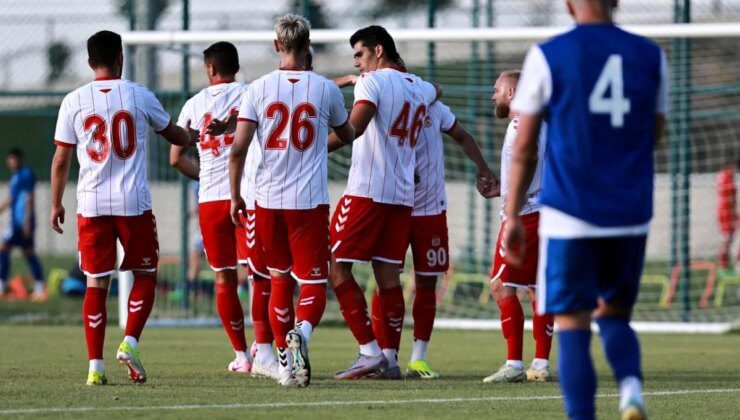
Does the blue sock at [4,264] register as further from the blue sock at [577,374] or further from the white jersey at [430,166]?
the blue sock at [577,374]

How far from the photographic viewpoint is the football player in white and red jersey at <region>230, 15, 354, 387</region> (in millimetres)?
8195

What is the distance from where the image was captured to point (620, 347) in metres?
5.27

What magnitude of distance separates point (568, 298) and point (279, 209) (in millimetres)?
3381

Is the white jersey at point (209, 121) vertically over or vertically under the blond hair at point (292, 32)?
under

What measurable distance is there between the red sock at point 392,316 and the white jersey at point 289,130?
1309 mm

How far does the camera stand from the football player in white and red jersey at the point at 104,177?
8.39 metres

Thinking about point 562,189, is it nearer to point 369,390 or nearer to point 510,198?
point 510,198

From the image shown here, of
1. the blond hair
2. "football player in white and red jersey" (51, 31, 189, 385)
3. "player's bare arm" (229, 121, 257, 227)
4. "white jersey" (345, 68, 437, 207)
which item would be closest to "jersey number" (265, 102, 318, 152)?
"player's bare arm" (229, 121, 257, 227)

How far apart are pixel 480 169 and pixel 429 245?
663 mm

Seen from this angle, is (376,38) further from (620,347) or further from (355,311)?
(620,347)

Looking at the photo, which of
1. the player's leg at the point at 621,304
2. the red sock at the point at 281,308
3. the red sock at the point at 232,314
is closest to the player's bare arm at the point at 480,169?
the red sock at the point at 281,308

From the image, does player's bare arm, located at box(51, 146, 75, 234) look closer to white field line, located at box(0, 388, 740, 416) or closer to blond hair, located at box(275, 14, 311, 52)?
blond hair, located at box(275, 14, 311, 52)

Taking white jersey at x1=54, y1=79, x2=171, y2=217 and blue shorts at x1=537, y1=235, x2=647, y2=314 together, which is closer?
blue shorts at x1=537, y1=235, x2=647, y2=314

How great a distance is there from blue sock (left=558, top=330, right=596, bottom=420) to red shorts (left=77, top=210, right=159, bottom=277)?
3986mm
